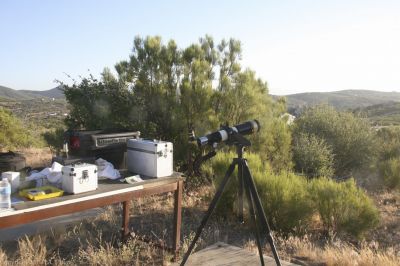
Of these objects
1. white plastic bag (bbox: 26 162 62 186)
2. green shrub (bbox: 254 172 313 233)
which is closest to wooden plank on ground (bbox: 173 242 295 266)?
white plastic bag (bbox: 26 162 62 186)

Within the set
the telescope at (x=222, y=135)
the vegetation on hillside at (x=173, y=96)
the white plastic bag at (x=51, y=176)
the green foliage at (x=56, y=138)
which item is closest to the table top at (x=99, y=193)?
the white plastic bag at (x=51, y=176)

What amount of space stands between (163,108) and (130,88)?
0.92 metres

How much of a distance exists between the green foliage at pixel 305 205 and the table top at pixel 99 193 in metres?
2.12

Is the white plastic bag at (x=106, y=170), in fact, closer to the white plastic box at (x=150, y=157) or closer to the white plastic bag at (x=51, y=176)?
the white plastic box at (x=150, y=157)

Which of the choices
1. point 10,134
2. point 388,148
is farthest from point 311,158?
point 10,134

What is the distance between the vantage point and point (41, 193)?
2.88 m

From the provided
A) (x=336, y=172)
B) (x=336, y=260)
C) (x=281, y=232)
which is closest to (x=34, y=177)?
(x=336, y=260)

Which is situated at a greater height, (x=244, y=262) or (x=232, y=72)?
(x=232, y=72)

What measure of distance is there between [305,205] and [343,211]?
0.62m

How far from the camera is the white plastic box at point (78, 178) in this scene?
302 centimetres

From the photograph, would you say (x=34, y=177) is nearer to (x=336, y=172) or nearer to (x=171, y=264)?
(x=171, y=264)

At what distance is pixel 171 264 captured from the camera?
3846mm

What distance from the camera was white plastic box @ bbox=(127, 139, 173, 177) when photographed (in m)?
3.74

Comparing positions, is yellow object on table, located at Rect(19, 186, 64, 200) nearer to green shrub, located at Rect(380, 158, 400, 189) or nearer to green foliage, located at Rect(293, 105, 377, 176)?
green foliage, located at Rect(293, 105, 377, 176)
